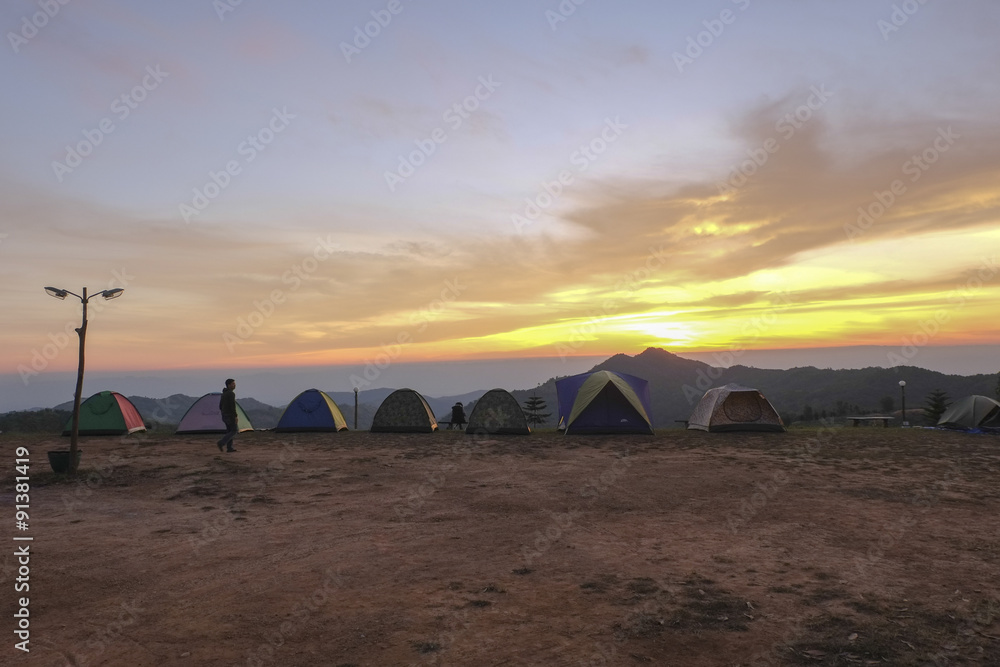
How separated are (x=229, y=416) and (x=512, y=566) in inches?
530

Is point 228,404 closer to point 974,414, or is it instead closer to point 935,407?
point 974,414

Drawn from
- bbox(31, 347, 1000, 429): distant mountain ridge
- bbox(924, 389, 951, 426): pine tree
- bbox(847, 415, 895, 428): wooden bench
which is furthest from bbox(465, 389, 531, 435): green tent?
bbox(31, 347, 1000, 429): distant mountain ridge

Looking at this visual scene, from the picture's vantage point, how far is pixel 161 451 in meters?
17.2

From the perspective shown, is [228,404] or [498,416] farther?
[498,416]

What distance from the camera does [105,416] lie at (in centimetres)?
2138

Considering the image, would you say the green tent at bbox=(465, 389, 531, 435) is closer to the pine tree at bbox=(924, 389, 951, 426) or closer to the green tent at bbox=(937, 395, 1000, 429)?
the green tent at bbox=(937, 395, 1000, 429)

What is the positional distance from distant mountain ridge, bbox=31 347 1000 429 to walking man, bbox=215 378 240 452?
136ft

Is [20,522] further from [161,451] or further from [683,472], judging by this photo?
[683,472]

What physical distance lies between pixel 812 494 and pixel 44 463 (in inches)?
721

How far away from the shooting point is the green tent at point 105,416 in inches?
833

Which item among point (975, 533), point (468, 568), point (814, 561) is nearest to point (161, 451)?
point (468, 568)

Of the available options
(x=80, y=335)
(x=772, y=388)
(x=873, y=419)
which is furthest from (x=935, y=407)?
(x=772, y=388)

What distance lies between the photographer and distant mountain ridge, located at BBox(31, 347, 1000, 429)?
257 ft

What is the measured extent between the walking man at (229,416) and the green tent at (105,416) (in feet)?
20.9
